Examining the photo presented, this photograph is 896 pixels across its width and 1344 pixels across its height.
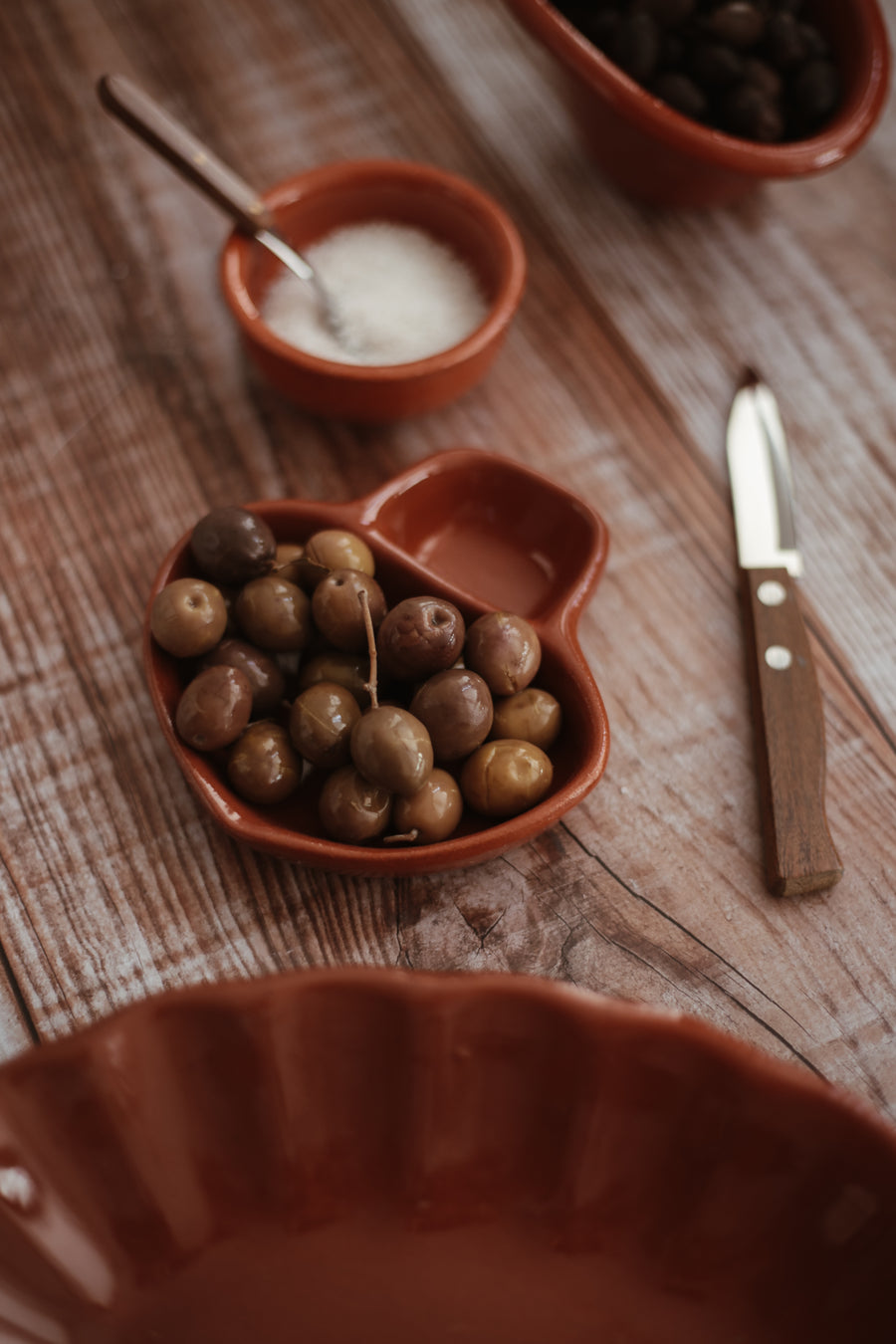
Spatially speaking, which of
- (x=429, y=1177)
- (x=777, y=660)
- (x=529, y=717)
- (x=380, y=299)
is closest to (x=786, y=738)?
(x=777, y=660)

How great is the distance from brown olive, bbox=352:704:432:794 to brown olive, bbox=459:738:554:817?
44mm

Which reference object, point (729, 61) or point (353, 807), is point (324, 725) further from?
point (729, 61)

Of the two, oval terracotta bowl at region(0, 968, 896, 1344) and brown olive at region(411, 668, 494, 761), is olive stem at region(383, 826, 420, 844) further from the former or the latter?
oval terracotta bowl at region(0, 968, 896, 1344)

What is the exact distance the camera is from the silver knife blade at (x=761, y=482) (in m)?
0.92

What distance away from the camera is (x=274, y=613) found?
0.78 meters

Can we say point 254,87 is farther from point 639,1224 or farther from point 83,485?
point 639,1224

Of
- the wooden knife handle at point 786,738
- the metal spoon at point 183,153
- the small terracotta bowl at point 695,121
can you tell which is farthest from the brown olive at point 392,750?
the small terracotta bowl at point 695,121

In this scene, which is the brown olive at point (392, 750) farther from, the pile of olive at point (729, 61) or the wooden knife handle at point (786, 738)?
the pile of olive at point (729, 61)

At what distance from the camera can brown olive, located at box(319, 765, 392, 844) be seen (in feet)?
2.38

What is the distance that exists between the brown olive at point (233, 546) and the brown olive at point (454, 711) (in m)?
0.16

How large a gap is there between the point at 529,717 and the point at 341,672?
0.47 feet

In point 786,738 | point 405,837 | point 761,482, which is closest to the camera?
point 405,837

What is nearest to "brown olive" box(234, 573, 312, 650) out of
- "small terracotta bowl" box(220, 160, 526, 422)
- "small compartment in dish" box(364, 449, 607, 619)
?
"small compartment in dish" box(364, 449, 607, 619)

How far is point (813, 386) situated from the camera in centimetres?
104
